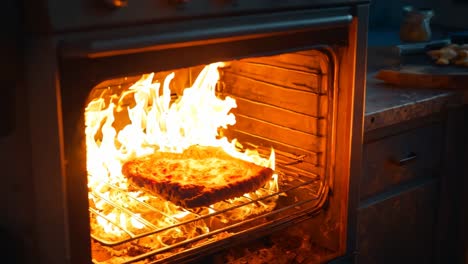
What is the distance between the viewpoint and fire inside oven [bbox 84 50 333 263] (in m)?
1.30

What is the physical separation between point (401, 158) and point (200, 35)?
2.55 ft

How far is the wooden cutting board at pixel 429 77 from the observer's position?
5.82 feet

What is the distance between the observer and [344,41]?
4.24 ft

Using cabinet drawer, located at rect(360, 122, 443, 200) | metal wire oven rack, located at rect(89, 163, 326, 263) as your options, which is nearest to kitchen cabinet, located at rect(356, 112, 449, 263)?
cabinet drawer, located at rect(360, 122, 443, 200)

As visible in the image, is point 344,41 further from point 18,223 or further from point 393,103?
point 18,223

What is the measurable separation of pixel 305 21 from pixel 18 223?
599 millimetres

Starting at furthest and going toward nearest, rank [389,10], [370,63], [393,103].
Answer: [389,10], [370,63], [393,103]

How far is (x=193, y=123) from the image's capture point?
59.4 inches

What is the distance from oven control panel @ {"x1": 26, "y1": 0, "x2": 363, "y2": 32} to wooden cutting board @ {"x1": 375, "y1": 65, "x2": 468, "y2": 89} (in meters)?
0.80

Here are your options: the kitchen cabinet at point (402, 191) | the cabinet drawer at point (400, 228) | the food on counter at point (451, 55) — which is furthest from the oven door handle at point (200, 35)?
the food on counter at point (451, 55)

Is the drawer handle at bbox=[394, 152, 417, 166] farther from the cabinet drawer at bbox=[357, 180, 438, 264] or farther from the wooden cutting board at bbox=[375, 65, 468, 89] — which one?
the wooden cutting board at bbox=[375, 65, 468, 89]

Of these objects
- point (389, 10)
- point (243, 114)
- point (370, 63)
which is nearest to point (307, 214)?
point (243, 114)

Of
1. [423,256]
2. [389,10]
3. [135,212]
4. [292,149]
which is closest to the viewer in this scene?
[135,212]

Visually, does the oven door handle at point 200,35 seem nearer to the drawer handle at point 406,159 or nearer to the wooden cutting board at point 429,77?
the drawer handle at point 406,159
